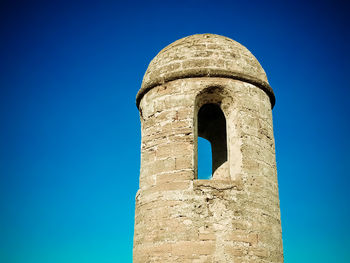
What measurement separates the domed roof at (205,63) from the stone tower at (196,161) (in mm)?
16

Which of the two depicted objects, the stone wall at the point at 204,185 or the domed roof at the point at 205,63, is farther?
the domed roof at the point at 205,63

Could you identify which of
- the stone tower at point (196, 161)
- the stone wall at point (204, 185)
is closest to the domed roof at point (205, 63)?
the stone tower at point (196, 161)

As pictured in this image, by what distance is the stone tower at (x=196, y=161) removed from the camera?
4.50 metres

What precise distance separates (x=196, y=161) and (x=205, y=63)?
1.51m

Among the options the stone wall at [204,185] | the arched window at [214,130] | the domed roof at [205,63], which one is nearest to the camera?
the stone wall at [204,185]

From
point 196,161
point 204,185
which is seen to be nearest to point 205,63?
point 196,161

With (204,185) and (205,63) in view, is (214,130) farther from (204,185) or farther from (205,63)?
(204,185)

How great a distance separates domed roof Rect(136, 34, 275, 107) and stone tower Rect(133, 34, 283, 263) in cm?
2

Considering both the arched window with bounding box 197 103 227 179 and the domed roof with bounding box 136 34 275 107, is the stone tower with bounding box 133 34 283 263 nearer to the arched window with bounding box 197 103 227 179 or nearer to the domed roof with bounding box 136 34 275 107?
the domed roof with bounding box 136 34 275 107

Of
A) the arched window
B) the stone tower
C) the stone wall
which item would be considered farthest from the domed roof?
the arched window

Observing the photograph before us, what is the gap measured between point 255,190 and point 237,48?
2.36 meters

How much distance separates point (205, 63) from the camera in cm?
543

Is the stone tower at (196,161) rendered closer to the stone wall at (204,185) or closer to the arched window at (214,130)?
the stone wall at (204,185)

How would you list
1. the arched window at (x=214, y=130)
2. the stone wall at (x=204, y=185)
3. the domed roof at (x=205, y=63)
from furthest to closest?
the arched window at (x=214, y=130), the domed roof at (x=205, y=63), the stone wall at (x=204, y=185)
